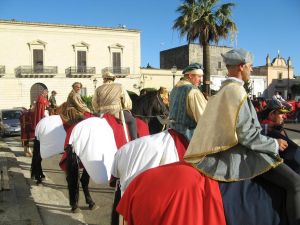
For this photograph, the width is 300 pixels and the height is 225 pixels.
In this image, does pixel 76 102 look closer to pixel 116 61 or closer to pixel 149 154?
pixel 149 154

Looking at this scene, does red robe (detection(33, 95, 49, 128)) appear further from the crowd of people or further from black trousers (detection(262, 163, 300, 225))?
black trousers (detection(262, 163, 300, 225))

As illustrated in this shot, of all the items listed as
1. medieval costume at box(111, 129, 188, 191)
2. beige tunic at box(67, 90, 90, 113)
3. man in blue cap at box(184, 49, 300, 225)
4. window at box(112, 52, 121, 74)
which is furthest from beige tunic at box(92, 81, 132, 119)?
window at box(112, 52, 121, 74)

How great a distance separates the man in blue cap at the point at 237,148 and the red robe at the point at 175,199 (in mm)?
119

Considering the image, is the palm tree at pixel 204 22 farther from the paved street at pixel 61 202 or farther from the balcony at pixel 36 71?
the balcony at pixel 36 71

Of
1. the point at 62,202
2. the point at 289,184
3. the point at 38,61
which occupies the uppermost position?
the point at 38,61

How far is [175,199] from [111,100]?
10.8ft

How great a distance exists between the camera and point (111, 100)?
5.96m

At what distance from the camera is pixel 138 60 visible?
2186 inches

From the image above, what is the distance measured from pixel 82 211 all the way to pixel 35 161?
2.64 metres

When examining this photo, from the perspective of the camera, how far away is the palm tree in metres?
27.2

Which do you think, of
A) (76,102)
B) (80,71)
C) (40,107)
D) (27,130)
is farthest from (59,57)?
(76,102)

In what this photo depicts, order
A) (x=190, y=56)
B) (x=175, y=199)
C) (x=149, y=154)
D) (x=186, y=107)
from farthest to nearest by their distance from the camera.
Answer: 1. (x=190, y=56)
2. (x=186, y=107)
3. (x=149, y=154)
4. (x=175, y=199)

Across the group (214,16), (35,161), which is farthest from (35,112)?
(214,16)

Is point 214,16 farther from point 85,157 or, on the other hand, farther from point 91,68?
point 91,68
